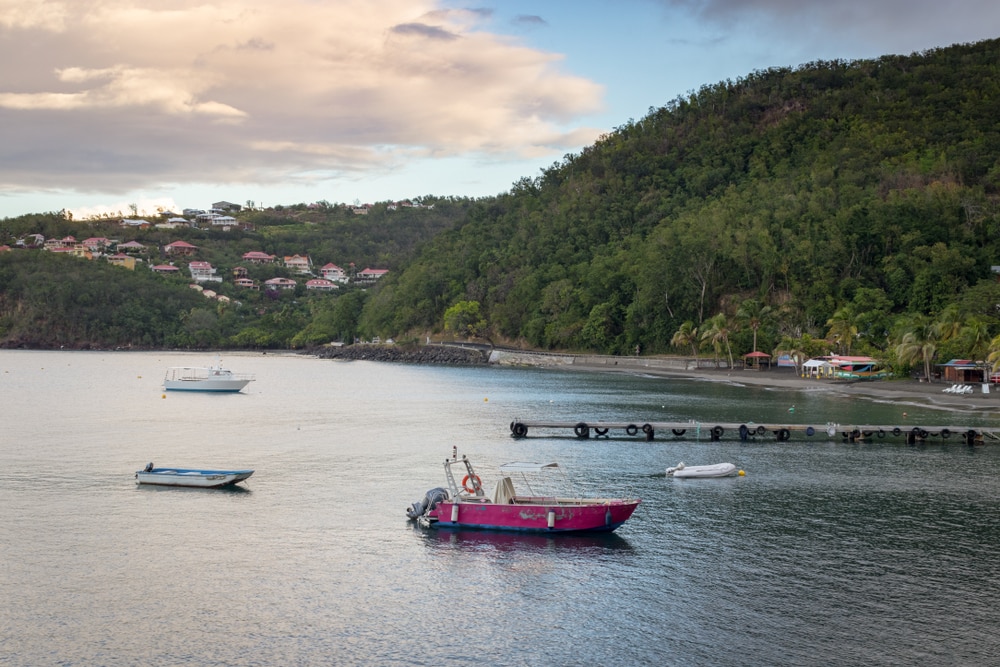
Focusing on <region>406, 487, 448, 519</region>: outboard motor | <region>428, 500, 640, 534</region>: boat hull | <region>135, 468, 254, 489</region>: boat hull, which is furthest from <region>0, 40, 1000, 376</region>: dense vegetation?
<region>135, 468, 254, 489</region>: boat hull

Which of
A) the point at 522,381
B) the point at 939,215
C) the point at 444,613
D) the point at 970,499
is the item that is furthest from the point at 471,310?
the point at 444,613

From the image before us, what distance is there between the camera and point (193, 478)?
4441cm

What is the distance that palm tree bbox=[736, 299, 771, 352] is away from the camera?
120 m

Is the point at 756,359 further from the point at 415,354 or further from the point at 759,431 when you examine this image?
the point at 415,354

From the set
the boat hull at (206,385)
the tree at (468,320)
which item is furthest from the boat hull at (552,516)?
the tree at (468,320)

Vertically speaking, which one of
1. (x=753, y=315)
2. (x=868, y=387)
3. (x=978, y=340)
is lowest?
(x=868, y=387)

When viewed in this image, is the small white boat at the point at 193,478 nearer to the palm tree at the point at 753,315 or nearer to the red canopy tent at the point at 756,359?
the red canopy tent at the point at 756,359

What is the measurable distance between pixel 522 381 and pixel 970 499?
265 feet

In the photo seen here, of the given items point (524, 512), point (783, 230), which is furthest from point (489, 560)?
point (783, 230)

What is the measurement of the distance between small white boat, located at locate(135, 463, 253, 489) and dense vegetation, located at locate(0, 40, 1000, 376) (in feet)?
240

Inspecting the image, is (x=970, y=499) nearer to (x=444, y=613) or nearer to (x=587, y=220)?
(x=444, y=613)

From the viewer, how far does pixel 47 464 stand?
167ft

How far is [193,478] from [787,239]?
358ft

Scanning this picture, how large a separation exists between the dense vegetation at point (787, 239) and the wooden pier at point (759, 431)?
1281 inches
